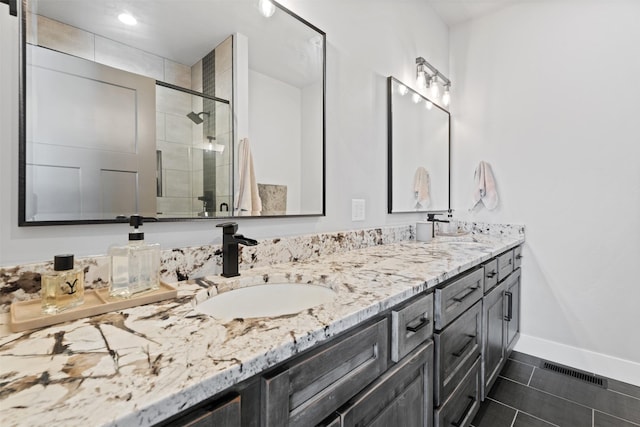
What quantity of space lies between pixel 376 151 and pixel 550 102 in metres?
1.45

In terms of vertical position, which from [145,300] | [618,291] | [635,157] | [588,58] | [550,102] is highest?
[588,58]

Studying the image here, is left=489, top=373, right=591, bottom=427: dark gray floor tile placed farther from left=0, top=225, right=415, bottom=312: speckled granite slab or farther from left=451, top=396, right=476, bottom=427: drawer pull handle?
left=0, top=225, right=415, bottom=312: speckled granite slab

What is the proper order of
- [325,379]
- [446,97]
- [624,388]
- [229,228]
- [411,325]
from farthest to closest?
[446,97] < [624,388] < [229,228] < [411,325] < [325,379]

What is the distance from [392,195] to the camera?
196 cm

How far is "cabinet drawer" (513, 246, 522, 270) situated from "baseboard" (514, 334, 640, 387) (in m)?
0.58

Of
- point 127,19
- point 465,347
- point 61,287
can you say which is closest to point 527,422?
point 465,347

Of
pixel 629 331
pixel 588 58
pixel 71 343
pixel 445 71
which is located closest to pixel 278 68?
pixel 71 343

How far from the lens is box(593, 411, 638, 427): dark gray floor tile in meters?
1.50

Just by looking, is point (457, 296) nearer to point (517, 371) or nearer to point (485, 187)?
point (517, 371)

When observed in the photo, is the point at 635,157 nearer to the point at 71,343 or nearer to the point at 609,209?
the point at 609,209

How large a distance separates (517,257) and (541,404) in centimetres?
93

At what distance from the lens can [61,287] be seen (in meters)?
0.66

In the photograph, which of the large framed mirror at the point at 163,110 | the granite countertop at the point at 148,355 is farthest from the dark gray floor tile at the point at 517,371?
the large framed mirror at the point at 163,110

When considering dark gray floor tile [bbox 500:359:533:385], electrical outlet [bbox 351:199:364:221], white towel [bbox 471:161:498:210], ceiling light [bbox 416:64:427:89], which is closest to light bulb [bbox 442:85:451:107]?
ceiling light [bbox 416:64:427:89]
